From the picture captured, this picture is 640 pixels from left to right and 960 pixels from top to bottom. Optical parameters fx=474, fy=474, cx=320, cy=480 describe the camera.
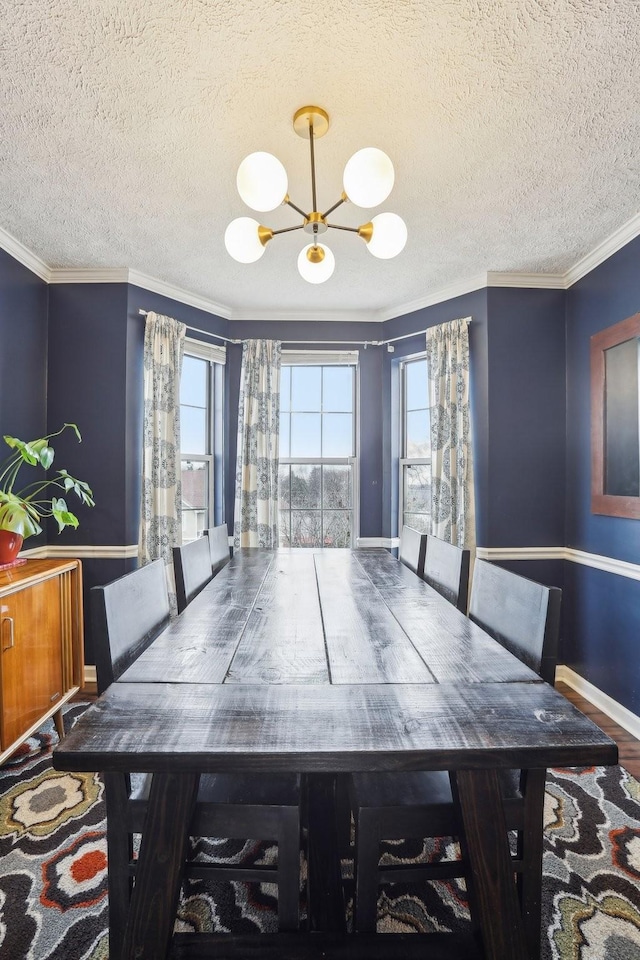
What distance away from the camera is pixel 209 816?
3.59 feet

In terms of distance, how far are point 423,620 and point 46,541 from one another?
8.49 feet

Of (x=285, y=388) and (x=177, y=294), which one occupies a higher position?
(x=177, y=294)

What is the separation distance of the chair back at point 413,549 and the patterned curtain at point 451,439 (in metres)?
0.65

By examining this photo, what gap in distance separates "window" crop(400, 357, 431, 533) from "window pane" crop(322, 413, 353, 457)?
17.2 inches

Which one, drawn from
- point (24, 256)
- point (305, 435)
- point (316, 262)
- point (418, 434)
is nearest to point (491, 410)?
point (418, 434)

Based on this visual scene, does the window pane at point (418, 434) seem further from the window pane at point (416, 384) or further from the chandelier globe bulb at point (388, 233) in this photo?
the chandelier globe bulb at point (388, 233)

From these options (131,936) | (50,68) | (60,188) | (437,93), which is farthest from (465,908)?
(60,188)

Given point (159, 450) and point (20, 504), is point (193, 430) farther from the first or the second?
point (20, 504)

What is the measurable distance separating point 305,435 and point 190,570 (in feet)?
6.67

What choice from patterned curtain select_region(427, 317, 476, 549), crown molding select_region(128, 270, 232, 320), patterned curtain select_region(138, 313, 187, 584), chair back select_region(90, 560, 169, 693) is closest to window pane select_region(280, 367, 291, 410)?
crown molding select_region(128, 270, 232, 320)

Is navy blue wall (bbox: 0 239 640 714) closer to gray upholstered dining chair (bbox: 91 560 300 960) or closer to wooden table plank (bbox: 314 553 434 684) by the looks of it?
wooden table plank (bbox: 314 553 434 684)

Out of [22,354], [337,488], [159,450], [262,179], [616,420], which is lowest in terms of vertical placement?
[337,488]

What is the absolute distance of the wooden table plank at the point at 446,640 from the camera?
3.59 feet

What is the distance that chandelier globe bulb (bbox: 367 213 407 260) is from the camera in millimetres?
1629
